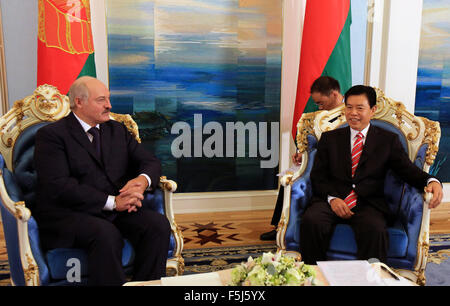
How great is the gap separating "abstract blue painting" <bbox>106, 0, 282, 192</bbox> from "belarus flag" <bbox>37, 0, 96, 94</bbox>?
0.65 m

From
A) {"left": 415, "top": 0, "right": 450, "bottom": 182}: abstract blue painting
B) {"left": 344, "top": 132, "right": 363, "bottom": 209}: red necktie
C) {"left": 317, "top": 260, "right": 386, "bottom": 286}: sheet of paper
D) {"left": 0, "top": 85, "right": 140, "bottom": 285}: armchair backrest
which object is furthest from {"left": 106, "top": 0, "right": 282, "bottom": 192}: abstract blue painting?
{"left": 317, "top": 260, "right": 386, "bottom": 286}: sheet of paper

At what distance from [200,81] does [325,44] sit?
1222 millimetres

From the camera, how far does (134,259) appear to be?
6.48 feet

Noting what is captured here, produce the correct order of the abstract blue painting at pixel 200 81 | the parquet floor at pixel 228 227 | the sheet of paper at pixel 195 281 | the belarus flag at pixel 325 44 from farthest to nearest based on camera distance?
1. the abstract blue painting at pixel 200 81
2. the belarus flag at pixel 325 44
3. the parquet floor at pixel 228 227
4. the sheet of paper at pixel 195 281

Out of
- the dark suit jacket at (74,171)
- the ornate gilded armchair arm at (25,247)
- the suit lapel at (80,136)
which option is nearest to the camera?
the ornate gilded armchair arm at (25,247)

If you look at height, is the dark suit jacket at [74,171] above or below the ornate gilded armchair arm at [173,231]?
above

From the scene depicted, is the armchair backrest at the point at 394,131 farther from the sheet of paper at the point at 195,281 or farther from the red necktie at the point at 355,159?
→ the sheet of paper at the point at 195,281

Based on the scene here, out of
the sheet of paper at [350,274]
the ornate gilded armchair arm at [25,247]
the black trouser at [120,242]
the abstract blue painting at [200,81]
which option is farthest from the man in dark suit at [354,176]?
the abstract blue painting at [200,81]

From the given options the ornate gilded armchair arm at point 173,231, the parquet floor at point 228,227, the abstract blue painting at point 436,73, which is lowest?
the parquet floor at point 228,227

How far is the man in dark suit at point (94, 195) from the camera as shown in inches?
73.5

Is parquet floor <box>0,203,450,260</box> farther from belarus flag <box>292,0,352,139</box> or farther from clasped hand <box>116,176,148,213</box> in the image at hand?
belarus flag <box>292,0,352,139</box>

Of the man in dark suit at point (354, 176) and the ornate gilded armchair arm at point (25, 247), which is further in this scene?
the man in dark suit at point (354, 176)

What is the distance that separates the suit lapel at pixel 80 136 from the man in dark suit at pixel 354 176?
1235mm

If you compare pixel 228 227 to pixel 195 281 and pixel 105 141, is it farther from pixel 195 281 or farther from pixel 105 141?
pixel 195 281
